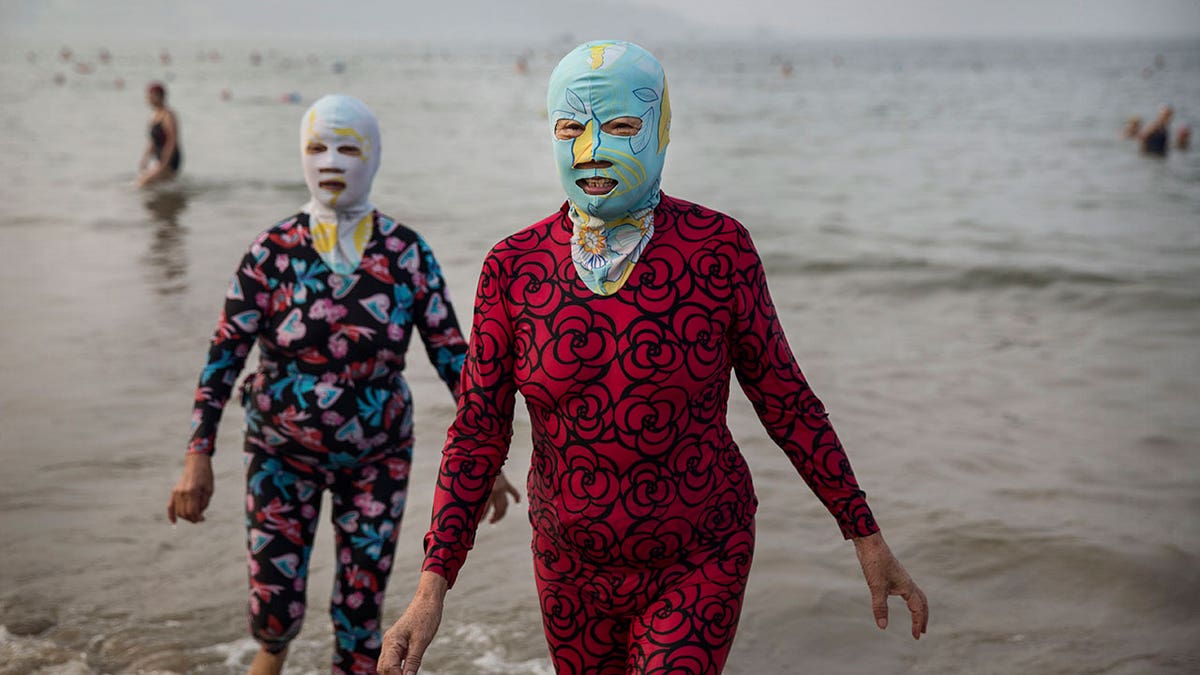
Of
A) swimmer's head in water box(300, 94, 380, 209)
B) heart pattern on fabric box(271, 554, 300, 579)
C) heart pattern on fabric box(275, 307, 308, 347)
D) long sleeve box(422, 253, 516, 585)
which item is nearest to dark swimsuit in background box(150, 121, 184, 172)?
swimmer's head in water box(300, 94, 380, 209)

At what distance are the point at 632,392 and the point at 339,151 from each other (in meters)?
1.88

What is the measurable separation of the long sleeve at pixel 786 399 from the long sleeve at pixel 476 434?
52cm

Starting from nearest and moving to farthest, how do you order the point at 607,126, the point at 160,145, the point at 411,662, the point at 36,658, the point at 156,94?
1. the point at 411,662
2. the point at 607,126
3. the point at 36,658
4. the point at 156,94
5. the point at 160,145

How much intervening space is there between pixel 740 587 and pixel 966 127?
37.6 metres

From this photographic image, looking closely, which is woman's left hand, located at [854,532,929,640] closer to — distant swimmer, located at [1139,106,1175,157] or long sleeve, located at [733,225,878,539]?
long sleeve, located at [733,225,878,539]

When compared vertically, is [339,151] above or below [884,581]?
above

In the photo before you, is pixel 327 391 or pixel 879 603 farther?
pixel 327 391

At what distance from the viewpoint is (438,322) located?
3979 mm

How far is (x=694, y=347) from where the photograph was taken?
8.54 feet

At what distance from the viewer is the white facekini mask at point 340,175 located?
3924 mm

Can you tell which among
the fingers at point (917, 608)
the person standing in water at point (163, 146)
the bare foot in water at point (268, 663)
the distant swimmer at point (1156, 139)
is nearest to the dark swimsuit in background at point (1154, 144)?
the distant swimmer at point (1156, 139)

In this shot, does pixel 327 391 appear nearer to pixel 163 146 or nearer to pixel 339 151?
pixel 339 151

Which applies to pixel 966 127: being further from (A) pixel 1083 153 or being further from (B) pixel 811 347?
(B) pixel 811 347

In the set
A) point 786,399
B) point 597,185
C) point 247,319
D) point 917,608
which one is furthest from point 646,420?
point 247,319
